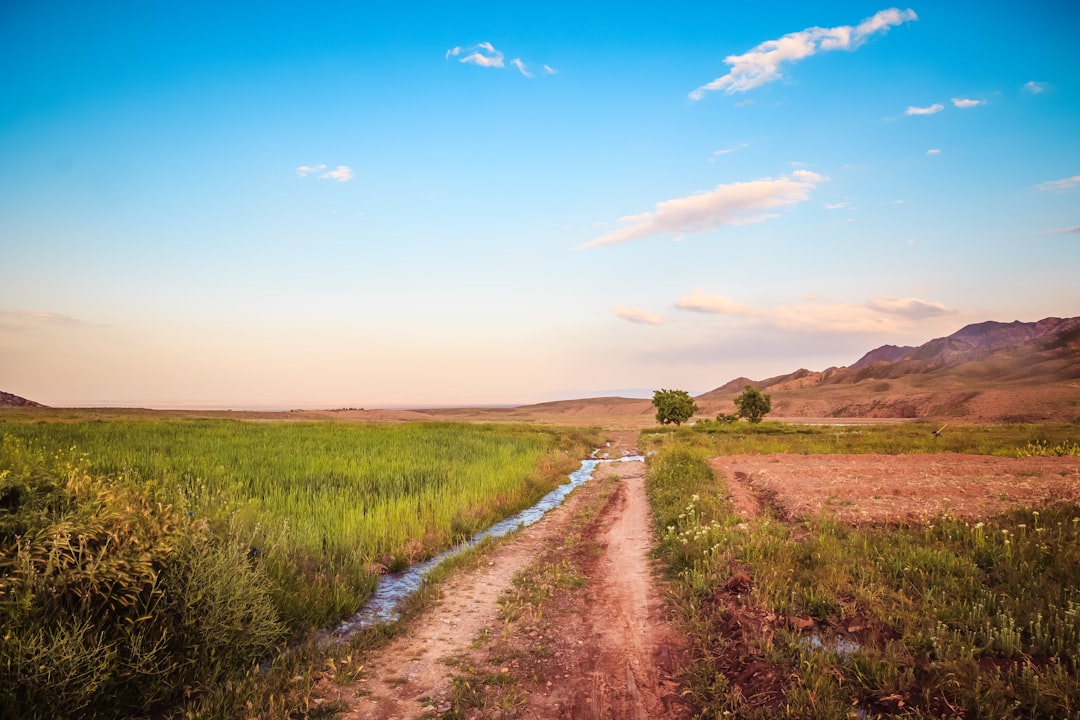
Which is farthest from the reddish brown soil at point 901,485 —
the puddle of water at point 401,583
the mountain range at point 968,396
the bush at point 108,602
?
the mountain range at point 968,396

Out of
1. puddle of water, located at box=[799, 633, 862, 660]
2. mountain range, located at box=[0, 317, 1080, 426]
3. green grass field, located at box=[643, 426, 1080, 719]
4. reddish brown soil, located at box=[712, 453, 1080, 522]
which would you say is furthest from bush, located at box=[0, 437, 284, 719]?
mountain range, located at box=[0, 317, 1080, 426]

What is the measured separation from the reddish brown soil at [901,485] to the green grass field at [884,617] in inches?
59.7

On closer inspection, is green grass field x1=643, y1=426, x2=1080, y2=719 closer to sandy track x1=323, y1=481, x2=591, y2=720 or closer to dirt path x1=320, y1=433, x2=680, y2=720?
dirt path x1=320, y1=433, x2=680, y2=720

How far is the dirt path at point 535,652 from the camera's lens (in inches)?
220

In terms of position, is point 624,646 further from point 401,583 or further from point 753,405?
point 753,405

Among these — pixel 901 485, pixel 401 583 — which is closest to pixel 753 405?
pixel 901 485

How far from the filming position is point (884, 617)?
264 inches

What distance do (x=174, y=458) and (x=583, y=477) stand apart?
1746cm

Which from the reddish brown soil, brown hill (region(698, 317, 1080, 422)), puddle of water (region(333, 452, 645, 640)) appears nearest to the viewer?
puddle of water (region(333, 452, 645, 640))

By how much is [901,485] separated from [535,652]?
14.6m

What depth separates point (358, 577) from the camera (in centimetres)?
934

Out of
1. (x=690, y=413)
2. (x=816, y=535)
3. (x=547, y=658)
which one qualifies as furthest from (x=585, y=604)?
(x=690, y=413)

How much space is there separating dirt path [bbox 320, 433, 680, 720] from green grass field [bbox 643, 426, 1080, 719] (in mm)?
620

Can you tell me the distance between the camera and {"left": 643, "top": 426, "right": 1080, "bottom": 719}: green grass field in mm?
5062
